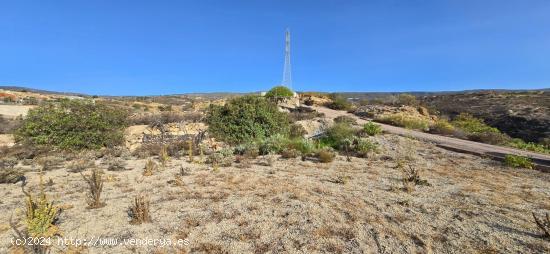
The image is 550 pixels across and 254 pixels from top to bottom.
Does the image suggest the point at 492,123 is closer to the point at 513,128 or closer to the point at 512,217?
the point at 513,128

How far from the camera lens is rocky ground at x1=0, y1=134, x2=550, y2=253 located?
4.63m

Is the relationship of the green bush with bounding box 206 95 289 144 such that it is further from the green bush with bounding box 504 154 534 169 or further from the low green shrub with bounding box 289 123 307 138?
the green bush with bounding box 504 154 534 169

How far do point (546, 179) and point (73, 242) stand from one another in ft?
34.4

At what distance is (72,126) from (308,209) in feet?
37.4

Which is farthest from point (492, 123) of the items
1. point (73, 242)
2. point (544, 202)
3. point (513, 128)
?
point (73, 242)

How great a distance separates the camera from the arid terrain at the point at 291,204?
465 cm

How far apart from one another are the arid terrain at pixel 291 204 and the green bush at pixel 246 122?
→ 3610 mm

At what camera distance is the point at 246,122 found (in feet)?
51.0

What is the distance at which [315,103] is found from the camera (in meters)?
33.6

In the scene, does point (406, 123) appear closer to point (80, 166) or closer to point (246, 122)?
point (246, 122)

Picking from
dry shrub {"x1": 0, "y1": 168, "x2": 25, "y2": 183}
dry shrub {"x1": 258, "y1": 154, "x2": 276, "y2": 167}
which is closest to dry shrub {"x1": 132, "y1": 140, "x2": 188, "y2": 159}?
dry shrub {"x1": 258, "y1": 154, "x2": 276, "y2": 167}

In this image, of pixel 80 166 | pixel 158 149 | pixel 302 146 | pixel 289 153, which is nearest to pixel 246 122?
pixel 302 146

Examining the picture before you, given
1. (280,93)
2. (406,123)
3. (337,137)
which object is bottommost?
(337,137)

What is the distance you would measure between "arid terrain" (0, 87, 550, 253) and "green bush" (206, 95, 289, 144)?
3.61 meters
